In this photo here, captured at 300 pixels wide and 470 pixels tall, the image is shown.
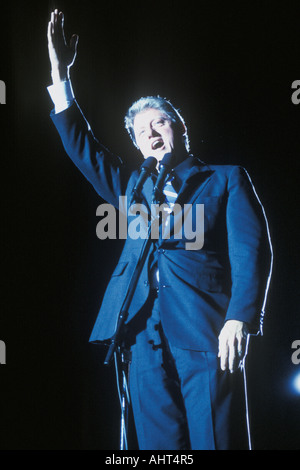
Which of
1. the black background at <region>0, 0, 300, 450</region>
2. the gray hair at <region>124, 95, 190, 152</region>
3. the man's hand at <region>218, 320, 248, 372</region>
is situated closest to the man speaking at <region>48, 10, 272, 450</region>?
the man's hand at <region>218, 320, 248, 372</region>

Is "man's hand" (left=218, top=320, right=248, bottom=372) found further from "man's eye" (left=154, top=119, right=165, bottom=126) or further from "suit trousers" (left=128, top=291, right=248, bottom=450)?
"man's eye" (left=154, top=119, right=165, bottom=126)

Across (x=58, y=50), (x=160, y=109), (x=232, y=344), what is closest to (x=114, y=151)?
(x=160, y=109)

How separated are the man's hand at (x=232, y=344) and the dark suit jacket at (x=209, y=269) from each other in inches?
1.1

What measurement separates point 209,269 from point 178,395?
1.46 feet

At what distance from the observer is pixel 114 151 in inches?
91.5

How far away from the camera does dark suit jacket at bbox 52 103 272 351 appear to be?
161 centimetres

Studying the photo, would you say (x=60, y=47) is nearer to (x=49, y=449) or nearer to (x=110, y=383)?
(x=110, y=383)

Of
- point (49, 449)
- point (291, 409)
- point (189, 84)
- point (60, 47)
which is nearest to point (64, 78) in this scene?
point (60, 47)

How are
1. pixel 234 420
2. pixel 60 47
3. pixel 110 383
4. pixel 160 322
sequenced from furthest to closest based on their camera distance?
pixel 110 383
pixel 60 47
pixel 160 322
pixel 234 420

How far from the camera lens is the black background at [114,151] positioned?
2.11m

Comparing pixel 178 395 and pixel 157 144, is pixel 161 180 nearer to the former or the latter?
pixel 157 144

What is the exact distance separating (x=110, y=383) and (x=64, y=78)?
1.32 metres

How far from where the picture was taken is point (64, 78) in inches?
77.0

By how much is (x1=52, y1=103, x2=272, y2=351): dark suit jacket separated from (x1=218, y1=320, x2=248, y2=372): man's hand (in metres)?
0.03
